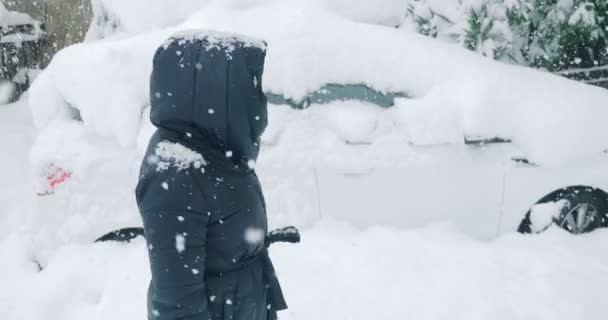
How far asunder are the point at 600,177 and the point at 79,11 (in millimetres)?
9286

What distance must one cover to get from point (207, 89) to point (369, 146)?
2.41m

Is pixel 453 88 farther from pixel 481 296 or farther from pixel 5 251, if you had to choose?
pixel 5 251

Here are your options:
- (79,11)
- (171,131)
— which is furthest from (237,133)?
(79,11)

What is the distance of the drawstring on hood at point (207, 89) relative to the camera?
1.47 metres

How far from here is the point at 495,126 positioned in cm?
374

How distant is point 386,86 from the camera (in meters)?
3.83

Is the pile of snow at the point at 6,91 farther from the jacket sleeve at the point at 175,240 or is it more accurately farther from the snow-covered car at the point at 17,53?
the jacket sleeve at the point at 175,240

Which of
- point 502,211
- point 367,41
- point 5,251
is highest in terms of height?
point 367,41

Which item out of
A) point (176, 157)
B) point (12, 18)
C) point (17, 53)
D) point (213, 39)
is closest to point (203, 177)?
point (176, 157)

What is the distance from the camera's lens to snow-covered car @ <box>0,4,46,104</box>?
8.95m

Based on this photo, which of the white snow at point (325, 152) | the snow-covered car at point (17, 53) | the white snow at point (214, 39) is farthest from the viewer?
the snow-covered car at point (17, 53)

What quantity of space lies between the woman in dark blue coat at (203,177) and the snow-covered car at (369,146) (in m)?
2.13

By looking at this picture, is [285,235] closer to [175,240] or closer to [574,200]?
[175,240]

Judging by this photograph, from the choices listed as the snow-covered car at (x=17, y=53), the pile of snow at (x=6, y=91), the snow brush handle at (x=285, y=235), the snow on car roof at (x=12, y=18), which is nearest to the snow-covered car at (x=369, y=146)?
the snow brush handle at (x=285, y=235)
